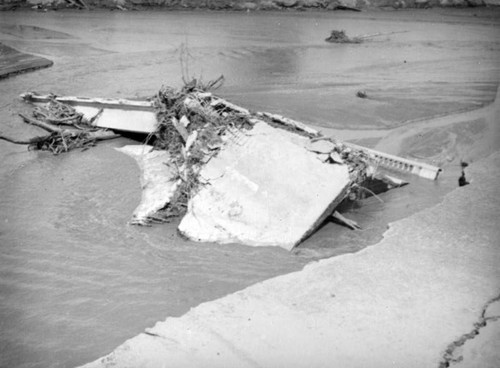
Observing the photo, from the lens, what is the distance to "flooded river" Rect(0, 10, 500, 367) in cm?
433

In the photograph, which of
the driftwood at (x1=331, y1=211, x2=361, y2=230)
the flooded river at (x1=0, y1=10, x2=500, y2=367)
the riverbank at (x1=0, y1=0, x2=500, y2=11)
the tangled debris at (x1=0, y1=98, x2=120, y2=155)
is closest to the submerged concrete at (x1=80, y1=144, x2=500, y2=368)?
the flooded river at (x1=0, y1=10, x2=500, y2=367)

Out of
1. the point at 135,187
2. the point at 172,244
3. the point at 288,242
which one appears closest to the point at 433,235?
the point at 288,242

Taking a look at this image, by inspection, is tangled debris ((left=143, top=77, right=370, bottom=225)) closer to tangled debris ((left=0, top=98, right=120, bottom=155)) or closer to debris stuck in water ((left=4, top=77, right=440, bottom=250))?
debris stuck in water ((left=4, top=77, right=440, bottom=250))

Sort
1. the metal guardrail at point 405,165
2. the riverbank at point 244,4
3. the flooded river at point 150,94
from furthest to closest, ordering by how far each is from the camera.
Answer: the riverbank at point 244,4 < the metal guardrail at point 405,165 < the flooded river at point 150,94

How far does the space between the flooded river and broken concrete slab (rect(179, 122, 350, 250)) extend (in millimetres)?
199

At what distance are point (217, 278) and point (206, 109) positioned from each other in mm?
3122

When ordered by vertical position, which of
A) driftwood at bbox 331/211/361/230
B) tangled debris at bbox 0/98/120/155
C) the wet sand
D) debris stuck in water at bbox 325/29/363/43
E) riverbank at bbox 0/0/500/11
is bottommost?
driftwood at bbox 331/211/361/230

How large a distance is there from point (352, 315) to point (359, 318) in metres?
0.07

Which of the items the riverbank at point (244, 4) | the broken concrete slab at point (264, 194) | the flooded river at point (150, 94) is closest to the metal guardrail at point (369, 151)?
the flooded river at point (150, 94)

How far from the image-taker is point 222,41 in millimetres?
15703

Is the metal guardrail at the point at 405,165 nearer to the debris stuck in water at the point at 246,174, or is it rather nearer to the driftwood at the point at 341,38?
the debris stuck in water at the point at 246,174

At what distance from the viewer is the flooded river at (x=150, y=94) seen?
14.2ft

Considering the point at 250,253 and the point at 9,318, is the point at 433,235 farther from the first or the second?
the point at 9,318

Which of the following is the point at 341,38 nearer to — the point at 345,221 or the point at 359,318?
the point at 345,221
